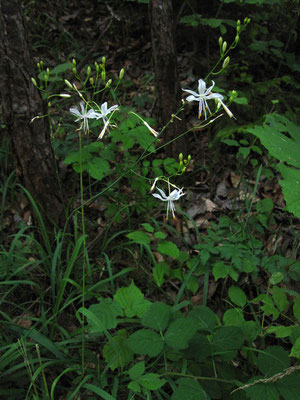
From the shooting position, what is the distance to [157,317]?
57.7 inches

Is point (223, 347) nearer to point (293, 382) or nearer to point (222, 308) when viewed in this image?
point (293, 382)

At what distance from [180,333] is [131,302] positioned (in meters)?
0.33

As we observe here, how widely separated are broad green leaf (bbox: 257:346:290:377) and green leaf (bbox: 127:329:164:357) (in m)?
0.38

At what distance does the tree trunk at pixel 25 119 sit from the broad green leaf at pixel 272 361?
4.86 ft

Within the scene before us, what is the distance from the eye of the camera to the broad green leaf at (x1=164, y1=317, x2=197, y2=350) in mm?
1370

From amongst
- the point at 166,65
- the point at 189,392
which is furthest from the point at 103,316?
the point at 166,65

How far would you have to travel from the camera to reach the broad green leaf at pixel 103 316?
1.53 meters

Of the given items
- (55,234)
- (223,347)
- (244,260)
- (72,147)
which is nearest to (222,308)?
(244,260)

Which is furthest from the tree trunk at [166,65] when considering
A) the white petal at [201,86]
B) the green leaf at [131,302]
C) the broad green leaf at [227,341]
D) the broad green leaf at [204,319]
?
the broad green leaf at [227,341]

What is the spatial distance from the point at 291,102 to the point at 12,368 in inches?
114

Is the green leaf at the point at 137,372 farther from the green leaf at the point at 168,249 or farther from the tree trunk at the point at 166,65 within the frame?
the tree trunk at the point at 166,65

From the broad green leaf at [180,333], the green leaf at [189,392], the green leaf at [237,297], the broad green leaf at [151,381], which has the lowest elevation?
the green leaf at [237,297]

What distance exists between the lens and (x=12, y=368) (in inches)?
63.3

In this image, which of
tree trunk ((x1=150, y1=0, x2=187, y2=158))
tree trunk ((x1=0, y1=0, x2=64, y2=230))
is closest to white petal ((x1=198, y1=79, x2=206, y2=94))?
tree trunk ((x1=0, y1=0, x2=64, y2=230))
